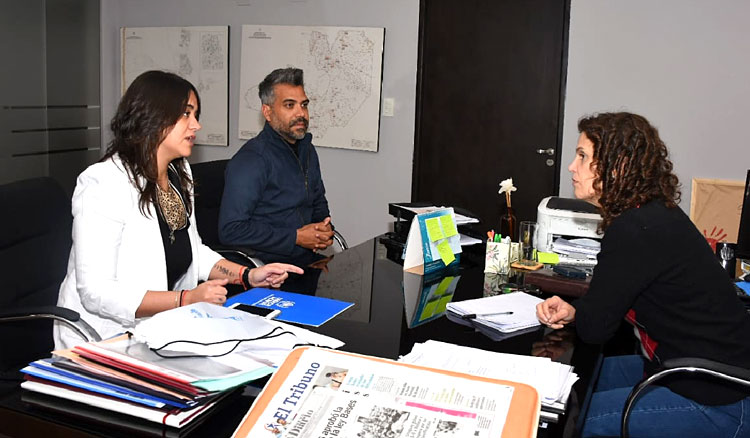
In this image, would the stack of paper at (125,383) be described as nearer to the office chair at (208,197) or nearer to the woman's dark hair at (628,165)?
the woman's dark hair at (628,165)

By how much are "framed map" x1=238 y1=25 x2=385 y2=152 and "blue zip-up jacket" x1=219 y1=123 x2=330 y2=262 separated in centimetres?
173

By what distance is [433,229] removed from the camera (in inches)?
99.6

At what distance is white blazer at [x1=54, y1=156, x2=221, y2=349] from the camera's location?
1996mm

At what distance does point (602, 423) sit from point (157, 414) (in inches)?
42.8

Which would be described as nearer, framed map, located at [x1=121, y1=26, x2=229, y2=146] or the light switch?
the light switch

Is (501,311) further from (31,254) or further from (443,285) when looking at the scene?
(31,254)

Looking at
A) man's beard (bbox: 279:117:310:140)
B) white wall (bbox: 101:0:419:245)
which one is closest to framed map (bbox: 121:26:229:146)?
white wall (bbox: 101:0:419:245)

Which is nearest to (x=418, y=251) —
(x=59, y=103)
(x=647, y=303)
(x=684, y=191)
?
(x=647, y=303)

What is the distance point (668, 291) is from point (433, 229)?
90 centimetres

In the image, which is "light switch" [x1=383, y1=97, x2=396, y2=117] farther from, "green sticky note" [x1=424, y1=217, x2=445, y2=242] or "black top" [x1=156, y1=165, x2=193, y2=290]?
"black top" [x1=156, y1=165, x2=193, y2=290]

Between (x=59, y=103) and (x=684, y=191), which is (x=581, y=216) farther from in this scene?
(x=59, y=103)

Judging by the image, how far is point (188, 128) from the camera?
2.23 m

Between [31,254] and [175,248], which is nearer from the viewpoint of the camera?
[31,254]

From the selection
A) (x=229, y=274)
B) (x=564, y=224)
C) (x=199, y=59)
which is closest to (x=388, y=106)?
(x=199, y=59)
